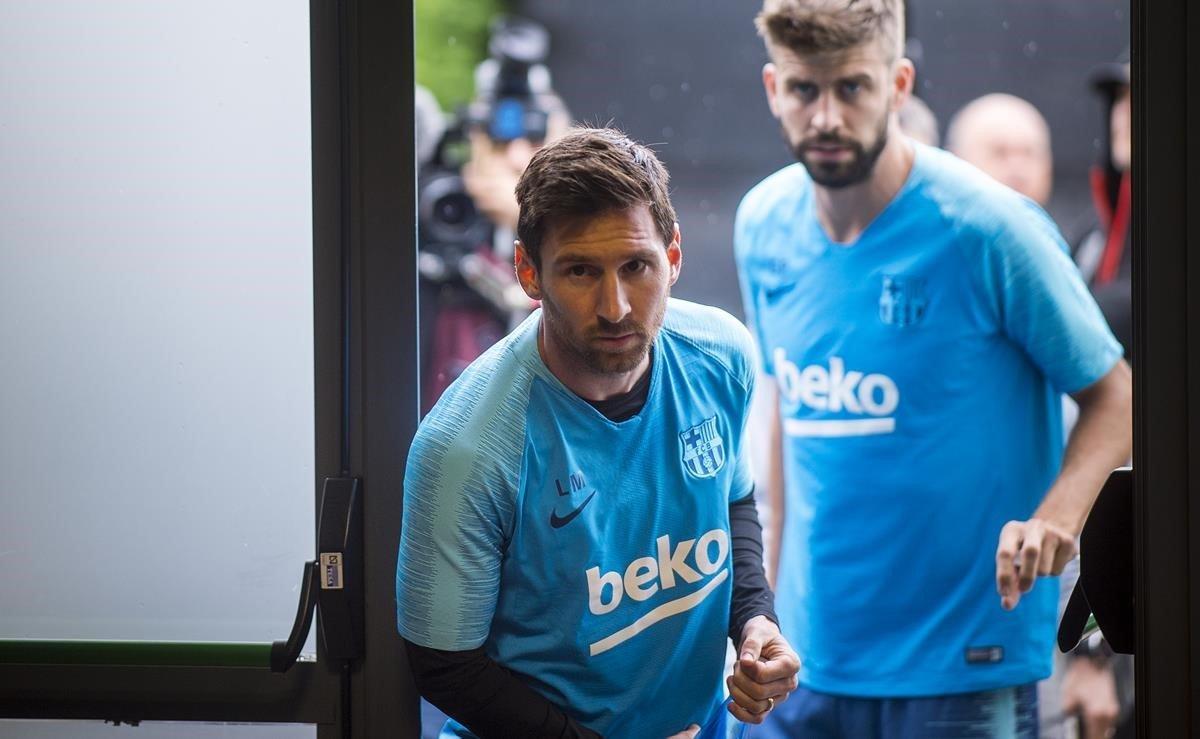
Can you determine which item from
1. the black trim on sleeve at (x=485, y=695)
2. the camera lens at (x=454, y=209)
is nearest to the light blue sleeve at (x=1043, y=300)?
the camera lens at (x=454, y=209)

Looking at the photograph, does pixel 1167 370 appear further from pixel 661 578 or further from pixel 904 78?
pixel 661 578

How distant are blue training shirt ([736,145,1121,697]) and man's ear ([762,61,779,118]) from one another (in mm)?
98

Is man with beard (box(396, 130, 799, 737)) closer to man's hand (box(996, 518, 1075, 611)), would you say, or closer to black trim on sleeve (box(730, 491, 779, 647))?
black trim on sleeve (box(730, 491, 779, 647))

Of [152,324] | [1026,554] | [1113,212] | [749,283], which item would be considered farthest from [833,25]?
[152,324]

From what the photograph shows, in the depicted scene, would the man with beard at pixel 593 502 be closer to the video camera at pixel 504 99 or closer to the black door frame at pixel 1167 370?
the video camera at pixel 504 99

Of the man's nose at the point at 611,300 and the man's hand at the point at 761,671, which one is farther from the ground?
the man's nose at the point at 611,300

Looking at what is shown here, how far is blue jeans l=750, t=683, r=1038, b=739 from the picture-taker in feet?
4.96

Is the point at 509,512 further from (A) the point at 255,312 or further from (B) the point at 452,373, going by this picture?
(A) the point at 255,312

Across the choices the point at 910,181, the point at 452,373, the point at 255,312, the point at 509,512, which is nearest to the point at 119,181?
the point at 255,312

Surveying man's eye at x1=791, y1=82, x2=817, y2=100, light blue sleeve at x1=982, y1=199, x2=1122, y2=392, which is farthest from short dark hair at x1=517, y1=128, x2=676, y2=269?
light blue sleeve at x1=982, y1=199, x2=1122, y2=392

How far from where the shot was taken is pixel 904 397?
58.3 inches

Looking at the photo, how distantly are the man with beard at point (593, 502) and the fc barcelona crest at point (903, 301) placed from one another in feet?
0.70

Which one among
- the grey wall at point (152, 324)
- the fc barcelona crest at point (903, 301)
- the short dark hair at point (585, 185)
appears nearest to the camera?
the short dark hair at point (585, 185)

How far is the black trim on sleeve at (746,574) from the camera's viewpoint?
1488 mm
